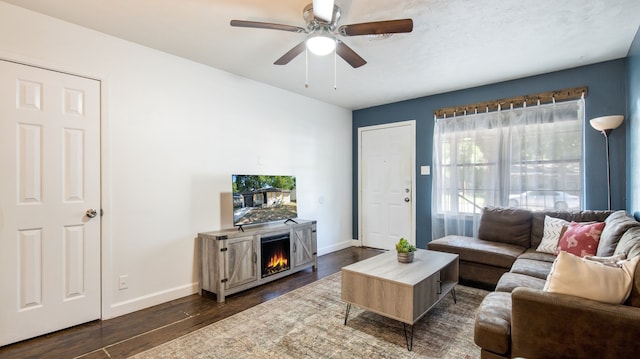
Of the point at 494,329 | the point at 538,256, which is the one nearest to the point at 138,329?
the point at 494,329

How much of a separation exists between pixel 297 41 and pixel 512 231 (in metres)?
3.22

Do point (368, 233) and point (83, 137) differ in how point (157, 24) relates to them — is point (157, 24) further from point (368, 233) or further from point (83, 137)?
point (368, 233)

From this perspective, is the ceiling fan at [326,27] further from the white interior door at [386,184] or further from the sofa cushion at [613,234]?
the white interior door at [386,184]

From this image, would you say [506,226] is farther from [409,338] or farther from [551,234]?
[409,338]

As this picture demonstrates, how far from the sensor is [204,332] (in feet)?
7.77

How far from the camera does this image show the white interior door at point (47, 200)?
222cm

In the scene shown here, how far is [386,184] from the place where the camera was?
514cm

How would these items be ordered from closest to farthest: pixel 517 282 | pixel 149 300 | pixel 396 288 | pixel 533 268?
pixel 396 288
pixel 517 282
pixel 533 268
pixel 149 300

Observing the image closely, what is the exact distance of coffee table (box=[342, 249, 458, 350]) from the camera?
2.13 m

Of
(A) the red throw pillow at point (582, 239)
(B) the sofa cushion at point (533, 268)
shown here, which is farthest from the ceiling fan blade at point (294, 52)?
(A) the red throw pillow at point (582, 239)

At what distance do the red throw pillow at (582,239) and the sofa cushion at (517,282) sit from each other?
2.05 feet

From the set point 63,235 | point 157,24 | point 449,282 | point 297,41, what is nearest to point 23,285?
point 63,235

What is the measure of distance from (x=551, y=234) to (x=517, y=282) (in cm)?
125

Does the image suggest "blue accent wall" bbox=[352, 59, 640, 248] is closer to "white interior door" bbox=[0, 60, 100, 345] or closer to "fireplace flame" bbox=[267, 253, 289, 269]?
"fireplace flame" bbox=[267, 253, 289, 269]
